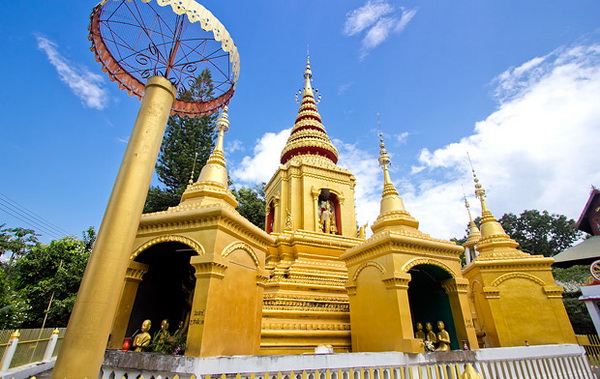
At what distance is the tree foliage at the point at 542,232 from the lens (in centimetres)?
3409

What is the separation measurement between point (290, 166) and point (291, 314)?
8525mm

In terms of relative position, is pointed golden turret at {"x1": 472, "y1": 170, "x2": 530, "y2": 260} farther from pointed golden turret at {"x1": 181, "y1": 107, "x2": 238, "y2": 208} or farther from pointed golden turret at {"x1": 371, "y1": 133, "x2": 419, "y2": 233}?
pointed golden turret at {"x1": 181, "y1": 107, "x2": 238, "y2": 208}

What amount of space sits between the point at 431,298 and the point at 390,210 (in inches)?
96.5

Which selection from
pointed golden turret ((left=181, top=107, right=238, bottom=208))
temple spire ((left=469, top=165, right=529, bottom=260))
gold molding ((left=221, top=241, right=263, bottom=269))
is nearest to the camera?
gold molding ((left=221, top=241, right=263, bottom=269))

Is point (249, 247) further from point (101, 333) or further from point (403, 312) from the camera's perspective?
point (101, 333)

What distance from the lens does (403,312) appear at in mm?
6184

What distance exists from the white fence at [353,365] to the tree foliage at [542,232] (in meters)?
30.6

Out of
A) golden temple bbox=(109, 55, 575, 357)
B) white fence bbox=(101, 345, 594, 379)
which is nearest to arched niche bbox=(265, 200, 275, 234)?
golden temple bbox=(109, 55, 575, 357)

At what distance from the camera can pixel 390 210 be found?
338 inches

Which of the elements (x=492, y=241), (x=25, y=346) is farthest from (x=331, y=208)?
(x=25, y=346)

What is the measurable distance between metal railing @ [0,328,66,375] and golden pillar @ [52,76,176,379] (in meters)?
6.96

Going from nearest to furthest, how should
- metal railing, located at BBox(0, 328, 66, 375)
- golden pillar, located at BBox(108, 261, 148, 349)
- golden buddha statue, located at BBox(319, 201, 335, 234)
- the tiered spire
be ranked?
golden pillar, located at BBox(108, 261, 148, 349), metal railing, located at BBox(0, 328, 66, 375), golden buddha statue, located at BBox(319, 201, 335, 234), the tiered spire

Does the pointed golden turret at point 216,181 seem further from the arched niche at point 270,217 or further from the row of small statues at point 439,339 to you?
the arched niche at point 270,217

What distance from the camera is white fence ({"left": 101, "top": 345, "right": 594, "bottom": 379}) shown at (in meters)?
4.41
